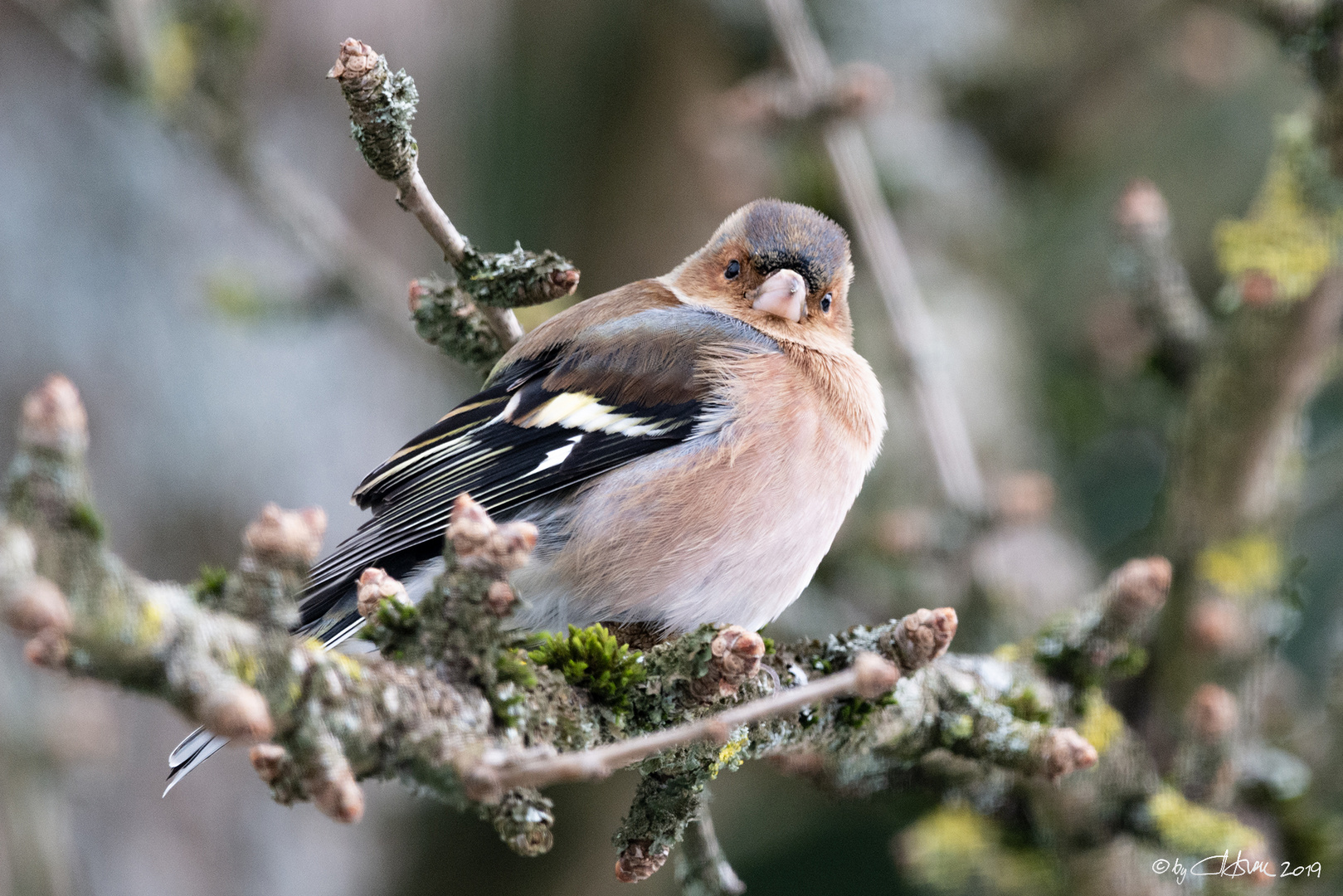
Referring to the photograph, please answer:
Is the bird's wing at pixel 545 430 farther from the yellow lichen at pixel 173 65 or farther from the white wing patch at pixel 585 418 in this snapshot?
the yellow lichen at pixel 173 65

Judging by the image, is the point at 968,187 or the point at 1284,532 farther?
the point at 968,187

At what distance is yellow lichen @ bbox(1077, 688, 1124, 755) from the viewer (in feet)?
10.2

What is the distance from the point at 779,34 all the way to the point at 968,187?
2.49m

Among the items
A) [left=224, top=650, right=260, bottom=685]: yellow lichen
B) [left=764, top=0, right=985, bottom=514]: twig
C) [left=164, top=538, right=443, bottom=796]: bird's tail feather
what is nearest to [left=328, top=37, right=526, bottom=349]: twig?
[left=164, top=538, right=443, bottom=796]: bird's tail feather

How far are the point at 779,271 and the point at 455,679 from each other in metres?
1.82

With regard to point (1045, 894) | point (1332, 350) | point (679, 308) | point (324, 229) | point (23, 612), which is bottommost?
point (1045, 894)

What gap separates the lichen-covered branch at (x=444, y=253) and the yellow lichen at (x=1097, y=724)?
182 cm

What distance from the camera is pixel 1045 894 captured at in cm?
384

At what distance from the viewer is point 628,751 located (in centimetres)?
125

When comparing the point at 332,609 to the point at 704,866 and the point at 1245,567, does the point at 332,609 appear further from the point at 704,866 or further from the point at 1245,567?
the point at 1245,567

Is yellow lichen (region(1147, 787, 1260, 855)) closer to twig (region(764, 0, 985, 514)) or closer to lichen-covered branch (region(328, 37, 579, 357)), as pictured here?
twig (region(764, 0, 985, 514))

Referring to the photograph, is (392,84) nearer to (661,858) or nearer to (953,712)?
(661,858)

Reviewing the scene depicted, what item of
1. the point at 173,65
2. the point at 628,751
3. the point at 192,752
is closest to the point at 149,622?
the point at 628,751

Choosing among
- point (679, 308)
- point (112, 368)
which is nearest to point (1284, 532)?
point (679, 308)
